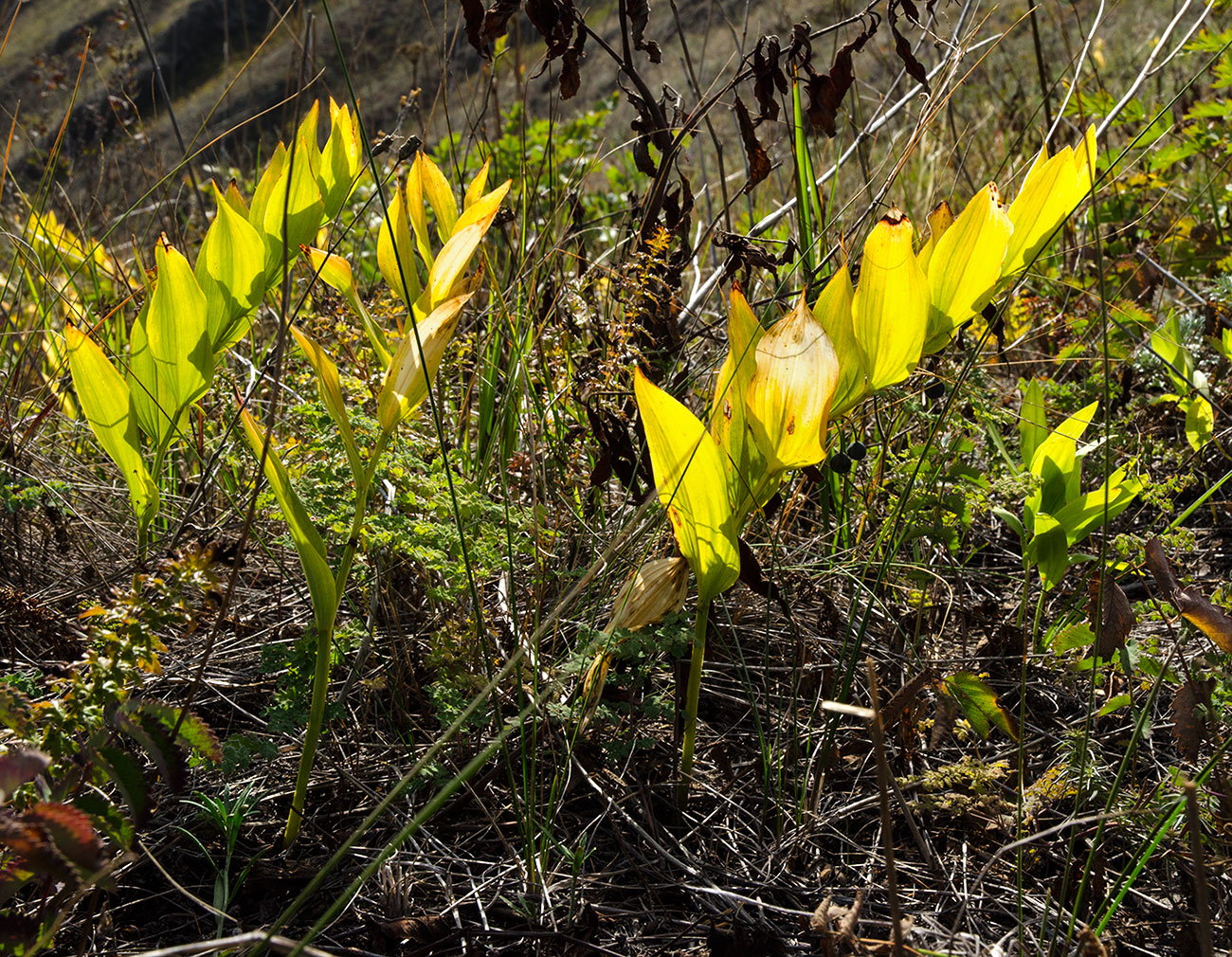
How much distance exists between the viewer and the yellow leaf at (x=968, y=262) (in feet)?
3.14

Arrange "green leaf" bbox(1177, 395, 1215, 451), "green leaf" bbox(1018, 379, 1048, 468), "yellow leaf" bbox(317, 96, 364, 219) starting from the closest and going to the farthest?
1. "yellow leaf" bbox(317, 96, 364, 219)
2. "green leaf" bbox(1018, 379, 1048, 468)
3. "green leaf" bbox(1177, 395, 1215, 451)

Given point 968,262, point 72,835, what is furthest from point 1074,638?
point 72,835

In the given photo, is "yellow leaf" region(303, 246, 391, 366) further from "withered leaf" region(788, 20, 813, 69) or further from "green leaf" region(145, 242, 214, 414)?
"withered leaf" region(788, 20, 813, 69)

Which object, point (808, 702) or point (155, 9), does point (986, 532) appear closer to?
point (808, 702)

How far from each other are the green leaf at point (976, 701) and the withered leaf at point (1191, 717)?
172mm

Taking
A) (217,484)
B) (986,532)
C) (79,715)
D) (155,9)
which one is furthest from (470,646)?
(155,9)

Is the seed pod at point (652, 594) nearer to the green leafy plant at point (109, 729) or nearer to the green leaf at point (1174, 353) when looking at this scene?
the green leafy plant at point (109, 729)

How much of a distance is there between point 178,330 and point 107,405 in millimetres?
124

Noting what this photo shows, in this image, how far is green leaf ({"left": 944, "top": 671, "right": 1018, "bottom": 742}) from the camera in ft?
3.50

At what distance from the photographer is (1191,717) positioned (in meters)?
0.94

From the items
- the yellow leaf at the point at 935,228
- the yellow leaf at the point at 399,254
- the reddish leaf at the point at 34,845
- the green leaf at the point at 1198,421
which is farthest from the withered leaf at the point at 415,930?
the green leaf at the point at 1198,421

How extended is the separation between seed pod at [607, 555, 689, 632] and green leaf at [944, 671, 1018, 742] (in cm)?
34

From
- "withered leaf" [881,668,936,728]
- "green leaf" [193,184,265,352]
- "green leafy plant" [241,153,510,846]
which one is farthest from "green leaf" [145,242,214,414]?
"withered leaf" [881,668,936,728]

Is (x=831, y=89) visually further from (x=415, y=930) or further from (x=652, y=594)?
(x=415, y=930)
